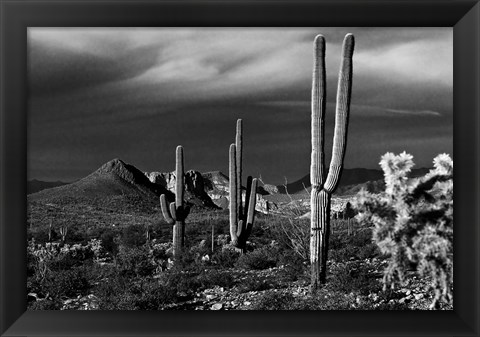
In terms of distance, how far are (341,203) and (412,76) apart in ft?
28.0

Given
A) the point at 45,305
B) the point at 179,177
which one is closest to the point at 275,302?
the point at 45,305

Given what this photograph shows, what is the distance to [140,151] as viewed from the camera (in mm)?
12297

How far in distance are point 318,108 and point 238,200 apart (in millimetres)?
3449

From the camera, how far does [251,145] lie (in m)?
10.4

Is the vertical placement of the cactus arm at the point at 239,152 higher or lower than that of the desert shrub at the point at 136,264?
higher

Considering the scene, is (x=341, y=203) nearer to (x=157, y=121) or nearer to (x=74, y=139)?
(x=157, y=121)

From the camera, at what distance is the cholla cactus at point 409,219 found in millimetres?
4988

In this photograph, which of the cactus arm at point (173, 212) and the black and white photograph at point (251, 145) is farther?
the cactus arm at point (173, 212)

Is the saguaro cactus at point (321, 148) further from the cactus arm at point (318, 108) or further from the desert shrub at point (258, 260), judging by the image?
the desert shrub at point (258, 260)

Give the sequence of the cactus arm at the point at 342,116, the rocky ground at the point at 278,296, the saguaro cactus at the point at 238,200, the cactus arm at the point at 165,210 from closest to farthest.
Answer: the rocky ground at the point at 278,296 → the cactus arm at the point at 342,116 → the saguaro cactus at the point at 238,200 → the cactus arm at the point at 165,210

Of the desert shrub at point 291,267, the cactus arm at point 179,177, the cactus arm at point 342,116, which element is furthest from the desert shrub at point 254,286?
the cactus arm at point 179,177

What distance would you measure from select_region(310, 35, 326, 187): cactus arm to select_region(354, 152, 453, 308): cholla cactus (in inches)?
98.2

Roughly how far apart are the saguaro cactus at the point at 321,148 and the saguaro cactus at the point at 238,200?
9.08ft

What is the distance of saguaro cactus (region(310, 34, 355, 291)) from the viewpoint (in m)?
7.50
